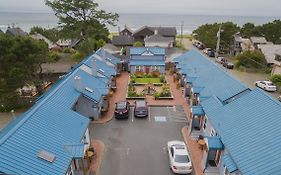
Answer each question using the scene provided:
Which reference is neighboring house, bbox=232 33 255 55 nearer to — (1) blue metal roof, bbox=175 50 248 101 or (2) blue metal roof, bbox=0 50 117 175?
(1) blue metal roof, bbox=175 50 248 101

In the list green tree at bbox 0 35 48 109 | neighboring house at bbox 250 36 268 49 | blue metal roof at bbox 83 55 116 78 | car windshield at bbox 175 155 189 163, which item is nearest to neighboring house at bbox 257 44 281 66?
neighboring house at bbox 250 36 268 49

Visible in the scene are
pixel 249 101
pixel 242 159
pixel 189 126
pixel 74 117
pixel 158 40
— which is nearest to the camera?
pixel 242 159

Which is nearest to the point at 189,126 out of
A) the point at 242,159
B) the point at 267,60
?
the point at 242,159

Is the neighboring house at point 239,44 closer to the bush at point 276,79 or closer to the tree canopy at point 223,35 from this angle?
the tree canopy at point 223,35

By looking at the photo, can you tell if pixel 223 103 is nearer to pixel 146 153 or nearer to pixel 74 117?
pixel 146 153

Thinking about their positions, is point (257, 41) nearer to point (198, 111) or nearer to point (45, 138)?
point (198, 111)

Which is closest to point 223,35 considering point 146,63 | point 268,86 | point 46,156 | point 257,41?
point 257,41
